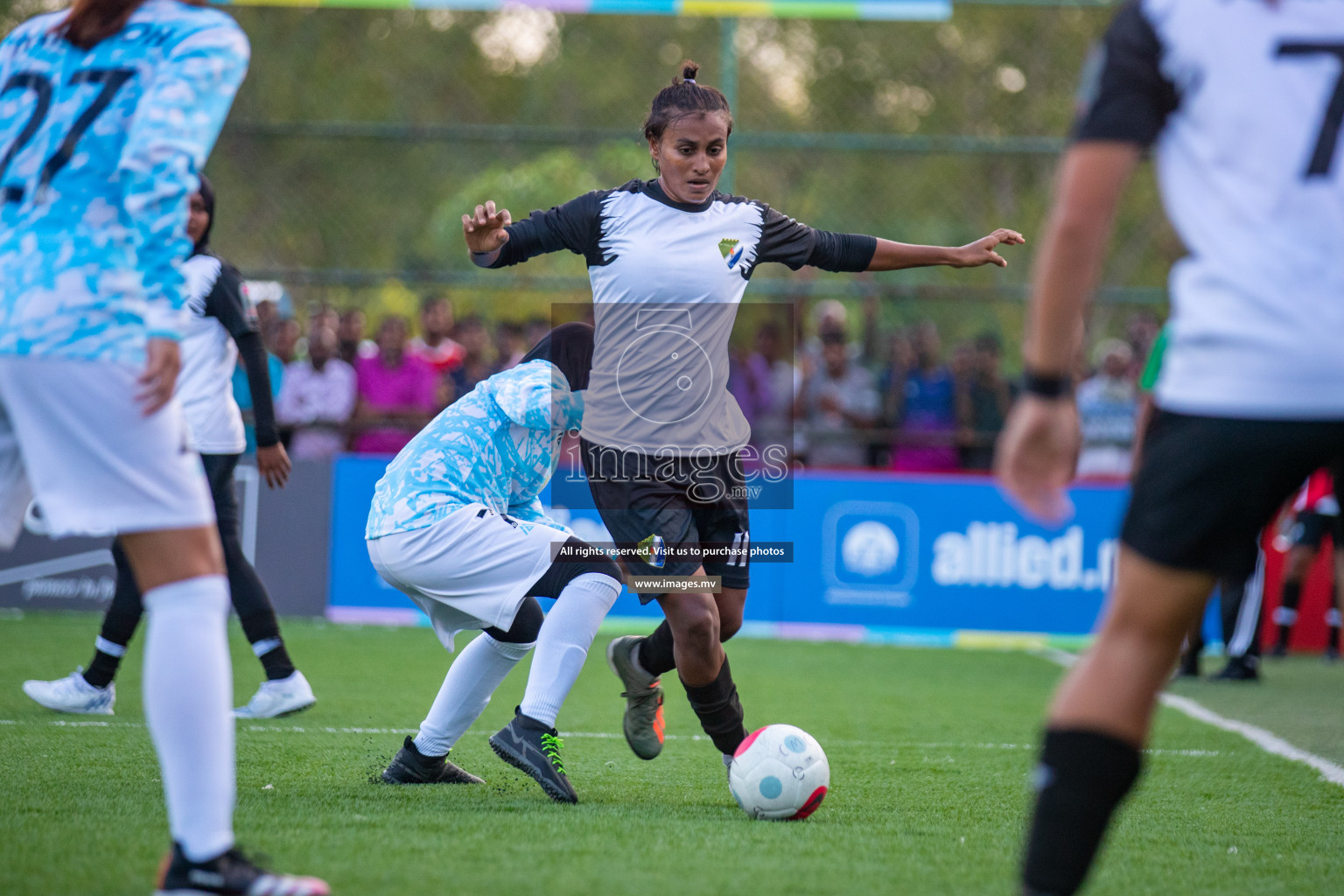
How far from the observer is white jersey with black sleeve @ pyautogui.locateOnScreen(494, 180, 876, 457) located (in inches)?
179

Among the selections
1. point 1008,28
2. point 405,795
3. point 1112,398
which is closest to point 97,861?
point 405,795

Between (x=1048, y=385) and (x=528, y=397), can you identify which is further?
(x=528, y=397)

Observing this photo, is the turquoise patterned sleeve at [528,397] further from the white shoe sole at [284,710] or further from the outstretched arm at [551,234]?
the white shoe sole at [284,710]

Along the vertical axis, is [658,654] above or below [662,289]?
below

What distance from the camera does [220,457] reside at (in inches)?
246

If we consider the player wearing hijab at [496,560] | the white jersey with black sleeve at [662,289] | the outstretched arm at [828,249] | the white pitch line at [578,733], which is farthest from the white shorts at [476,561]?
the white pitch line at [578,733]

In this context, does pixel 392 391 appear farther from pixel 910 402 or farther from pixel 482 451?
pixel 482 451

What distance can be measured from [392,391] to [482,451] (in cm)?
751

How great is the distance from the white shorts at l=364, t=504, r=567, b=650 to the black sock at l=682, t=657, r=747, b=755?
63 cm

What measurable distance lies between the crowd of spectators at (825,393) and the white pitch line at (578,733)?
571 centimetres

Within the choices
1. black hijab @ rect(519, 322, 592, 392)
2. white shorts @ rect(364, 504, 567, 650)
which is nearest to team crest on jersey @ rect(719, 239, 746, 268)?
black hijab @ rect(519, 322, 592, 392)

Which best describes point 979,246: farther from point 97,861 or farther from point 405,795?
point 97,861

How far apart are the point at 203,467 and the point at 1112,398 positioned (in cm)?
799

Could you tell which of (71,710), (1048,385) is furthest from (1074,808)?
(71,710)
